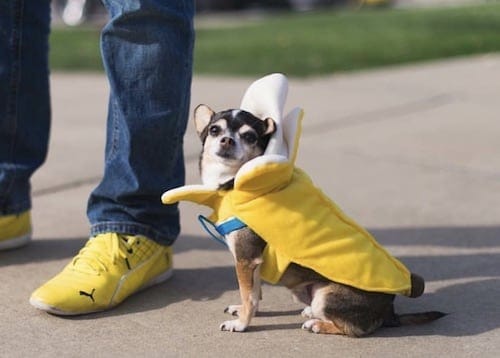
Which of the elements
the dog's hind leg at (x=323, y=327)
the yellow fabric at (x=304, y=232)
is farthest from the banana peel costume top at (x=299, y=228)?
the dog's hind leg at (x=323, y=327)

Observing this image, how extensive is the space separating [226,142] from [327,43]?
28.5 feet

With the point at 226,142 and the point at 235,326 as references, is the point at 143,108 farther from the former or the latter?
the point at 235,326

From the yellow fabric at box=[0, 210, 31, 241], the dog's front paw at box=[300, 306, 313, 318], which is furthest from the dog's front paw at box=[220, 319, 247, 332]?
the yellow fabric at box=[0, 210, 31, 241]

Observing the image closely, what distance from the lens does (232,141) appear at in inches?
113

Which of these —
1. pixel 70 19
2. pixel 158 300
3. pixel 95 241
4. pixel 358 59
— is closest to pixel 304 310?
pixel 158 300

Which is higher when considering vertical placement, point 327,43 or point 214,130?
point 214,130

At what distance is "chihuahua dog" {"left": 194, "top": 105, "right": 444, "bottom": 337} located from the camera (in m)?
2.90

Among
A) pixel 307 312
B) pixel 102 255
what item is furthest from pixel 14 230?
pixel 307 312

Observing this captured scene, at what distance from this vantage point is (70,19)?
20.2m

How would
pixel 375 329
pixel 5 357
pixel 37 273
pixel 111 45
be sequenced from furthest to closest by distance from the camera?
1. pixel 37 273
2. pixel 111 45
3. pixel 375 329
4. pixel 5 357

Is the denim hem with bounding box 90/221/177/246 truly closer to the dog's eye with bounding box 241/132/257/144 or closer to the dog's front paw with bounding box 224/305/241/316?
the dog's front paw with bounding box 224/305/241/316

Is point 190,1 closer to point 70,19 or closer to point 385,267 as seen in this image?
point 385,267

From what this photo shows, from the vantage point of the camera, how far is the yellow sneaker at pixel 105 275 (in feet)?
10.1

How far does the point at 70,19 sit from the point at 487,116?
49.5 ft
